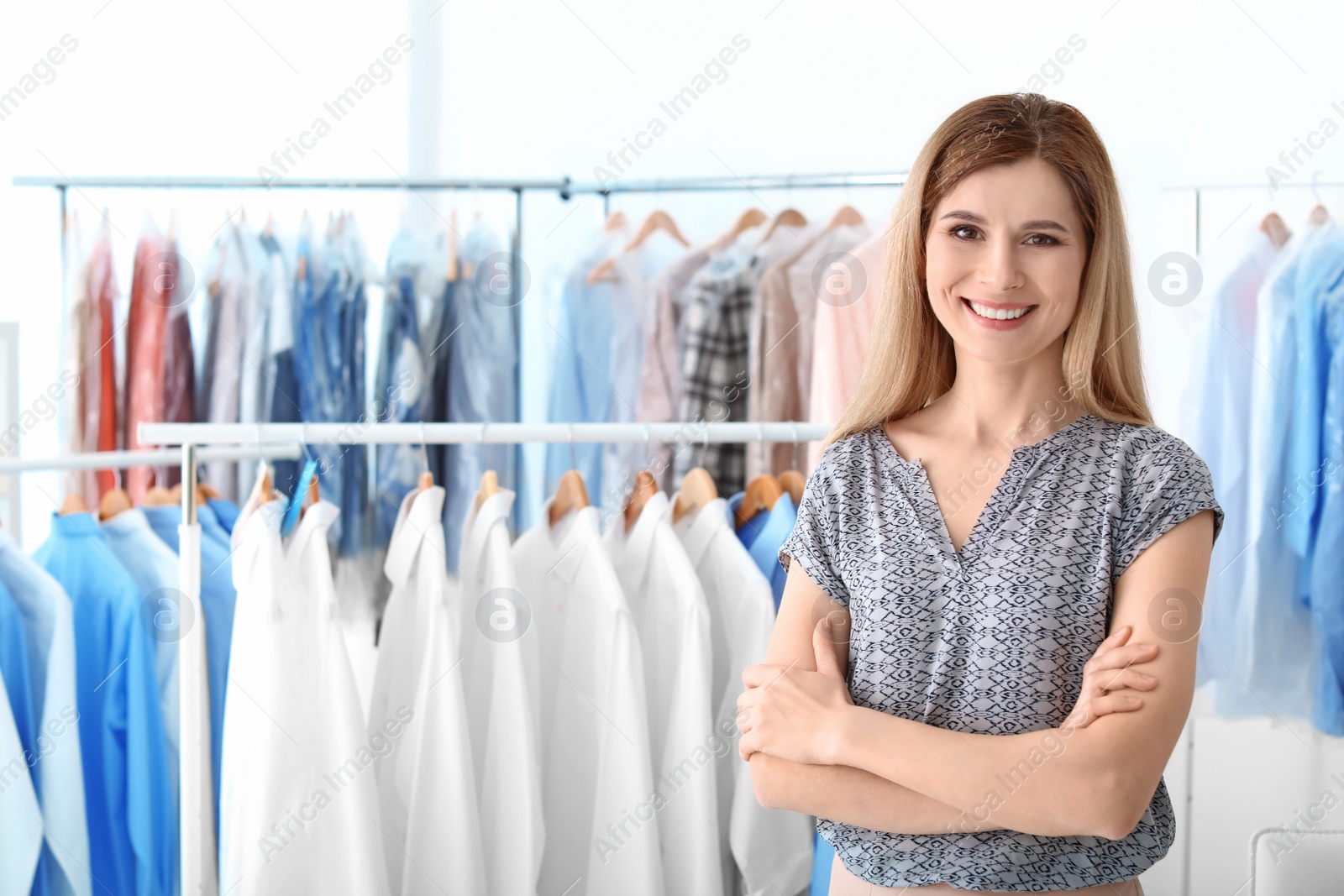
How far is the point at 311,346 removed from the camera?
88.0 inches

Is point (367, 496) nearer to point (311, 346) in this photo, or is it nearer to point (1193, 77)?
point (311, 346)

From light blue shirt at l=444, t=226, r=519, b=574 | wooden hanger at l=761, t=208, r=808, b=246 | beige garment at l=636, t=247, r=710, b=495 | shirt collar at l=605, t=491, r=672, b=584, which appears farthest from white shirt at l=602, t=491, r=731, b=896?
wooden hanger at l=761, t=208, r=808, b=246

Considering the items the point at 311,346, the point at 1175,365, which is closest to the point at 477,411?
the point at 311,346

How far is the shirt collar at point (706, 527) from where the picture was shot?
1.48 meters

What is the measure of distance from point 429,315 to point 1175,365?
1.66m

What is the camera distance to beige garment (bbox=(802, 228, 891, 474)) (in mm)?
2049

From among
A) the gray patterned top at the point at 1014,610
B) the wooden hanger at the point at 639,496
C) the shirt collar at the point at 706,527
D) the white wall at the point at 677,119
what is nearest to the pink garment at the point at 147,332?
the white wall at the point at 677,119

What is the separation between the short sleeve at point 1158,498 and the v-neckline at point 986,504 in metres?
0.09

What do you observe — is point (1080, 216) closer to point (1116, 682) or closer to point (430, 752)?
point (1116, 682)

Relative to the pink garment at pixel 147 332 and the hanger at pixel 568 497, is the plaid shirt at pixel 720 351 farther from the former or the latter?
the pink garment at pixel 147 332

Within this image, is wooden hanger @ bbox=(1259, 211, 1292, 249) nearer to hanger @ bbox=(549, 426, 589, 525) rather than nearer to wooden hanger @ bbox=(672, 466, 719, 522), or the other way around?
wooden hanger @ bbox=(672, 466, 719, 522)

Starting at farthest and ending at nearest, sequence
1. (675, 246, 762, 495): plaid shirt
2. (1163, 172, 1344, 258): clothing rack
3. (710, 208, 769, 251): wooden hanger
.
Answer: (710, 208, 769, 251): wooden hanger, (675, 246, 762, 495): plaid shirt, (1163, 172, 1344, 258): clothing rack

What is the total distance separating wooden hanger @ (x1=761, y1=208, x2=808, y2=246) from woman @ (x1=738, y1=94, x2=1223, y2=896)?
115cm

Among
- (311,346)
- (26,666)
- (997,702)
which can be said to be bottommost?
(26,666)
